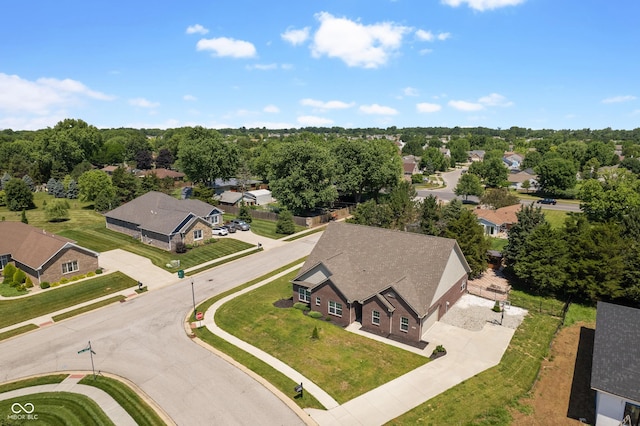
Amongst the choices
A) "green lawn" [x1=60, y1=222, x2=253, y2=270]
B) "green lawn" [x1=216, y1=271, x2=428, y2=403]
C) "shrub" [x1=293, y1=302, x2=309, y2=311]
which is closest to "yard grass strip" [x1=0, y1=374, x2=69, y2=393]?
"green lawn" [x1=216, y1=271, x2=428, y2=403]

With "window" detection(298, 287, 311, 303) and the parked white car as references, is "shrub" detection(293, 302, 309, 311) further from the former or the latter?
the parked white car

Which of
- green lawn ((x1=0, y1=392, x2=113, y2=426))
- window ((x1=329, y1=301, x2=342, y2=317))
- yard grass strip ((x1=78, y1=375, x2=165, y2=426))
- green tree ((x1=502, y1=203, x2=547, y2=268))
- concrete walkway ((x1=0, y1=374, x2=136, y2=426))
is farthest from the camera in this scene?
green tree ((x1=502, y1=203, x2=547, y2=268))

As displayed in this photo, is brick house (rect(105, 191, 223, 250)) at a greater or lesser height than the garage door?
greater

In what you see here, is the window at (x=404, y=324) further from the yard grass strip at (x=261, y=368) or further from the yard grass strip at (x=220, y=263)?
the yard grass strip at (x=220, y=263)

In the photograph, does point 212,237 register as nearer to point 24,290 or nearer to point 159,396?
point 24,290

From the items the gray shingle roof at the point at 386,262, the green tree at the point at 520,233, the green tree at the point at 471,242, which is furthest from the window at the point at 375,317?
the green tree at the point at 520,233

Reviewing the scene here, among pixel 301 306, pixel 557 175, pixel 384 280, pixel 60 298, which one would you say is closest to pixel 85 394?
pixel 301 306

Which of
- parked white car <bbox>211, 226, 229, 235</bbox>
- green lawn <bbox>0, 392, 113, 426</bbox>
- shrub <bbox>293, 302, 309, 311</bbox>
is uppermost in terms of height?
parked white car <bbox>211, 226, 229, 235</bbox>
